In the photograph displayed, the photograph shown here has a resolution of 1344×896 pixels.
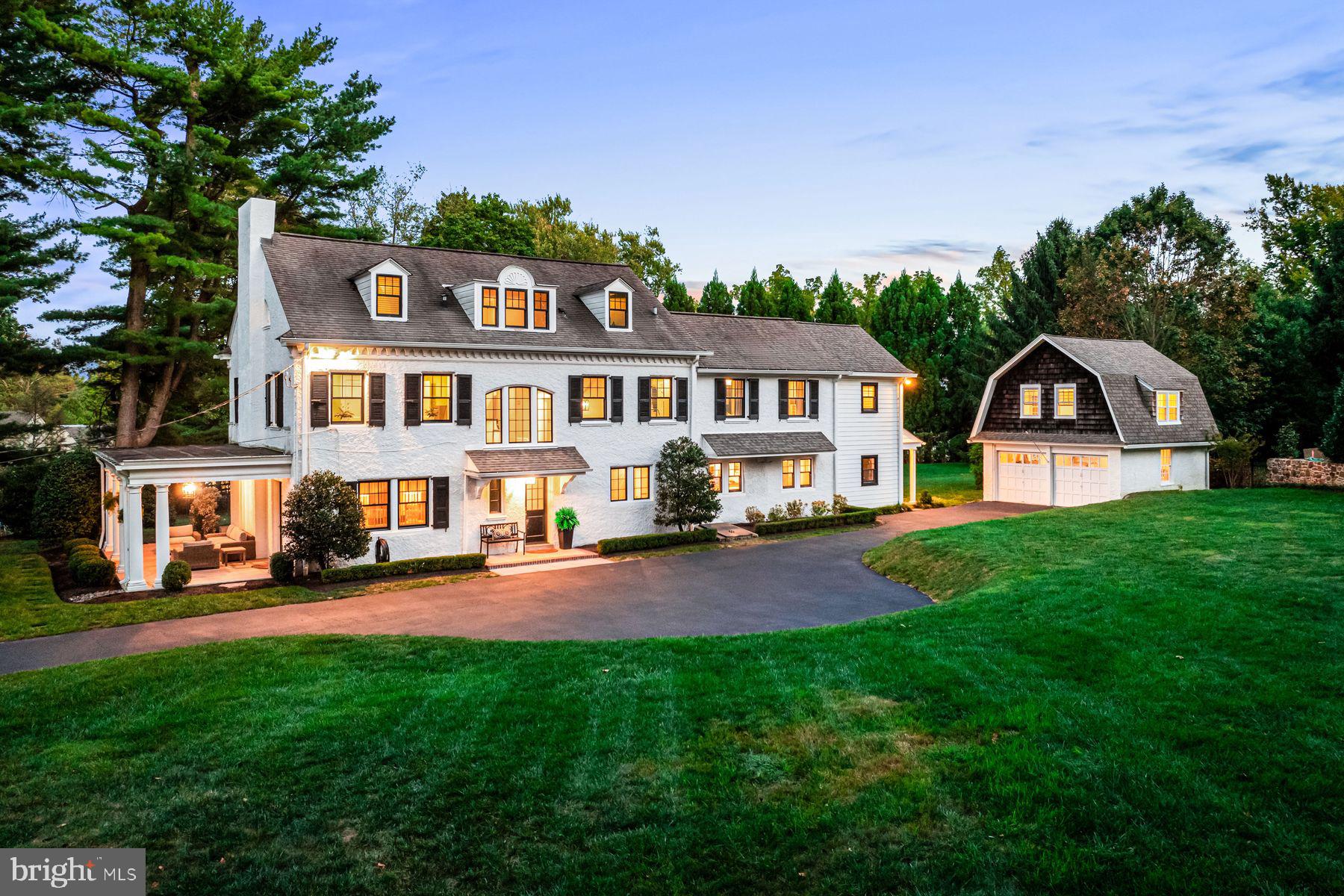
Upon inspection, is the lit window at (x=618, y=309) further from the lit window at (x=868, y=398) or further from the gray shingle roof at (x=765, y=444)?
the lit window at (x=868, y=398)

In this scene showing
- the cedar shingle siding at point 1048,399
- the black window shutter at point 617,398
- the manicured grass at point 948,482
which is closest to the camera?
the black window shutter at point 617,398

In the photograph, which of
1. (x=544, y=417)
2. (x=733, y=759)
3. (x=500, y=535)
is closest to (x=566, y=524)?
(x=500, y=535)

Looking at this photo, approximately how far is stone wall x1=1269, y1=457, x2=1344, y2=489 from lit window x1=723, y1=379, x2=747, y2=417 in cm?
1989

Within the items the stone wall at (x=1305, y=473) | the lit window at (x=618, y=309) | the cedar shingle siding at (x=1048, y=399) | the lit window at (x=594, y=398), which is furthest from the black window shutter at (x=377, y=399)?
the stone wall at (x=1305, y=473)

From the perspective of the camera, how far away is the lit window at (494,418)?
885 inches

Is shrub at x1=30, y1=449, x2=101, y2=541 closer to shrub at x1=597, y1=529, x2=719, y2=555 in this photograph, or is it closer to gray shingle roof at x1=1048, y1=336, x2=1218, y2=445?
shrub at x1=597, y1=529, x2=719, y2=555

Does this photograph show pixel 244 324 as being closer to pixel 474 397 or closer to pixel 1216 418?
pixel 474 397

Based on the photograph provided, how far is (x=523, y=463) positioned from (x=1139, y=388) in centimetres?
2284

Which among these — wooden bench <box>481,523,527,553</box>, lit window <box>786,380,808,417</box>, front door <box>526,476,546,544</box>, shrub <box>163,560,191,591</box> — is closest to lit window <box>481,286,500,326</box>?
front door <box>526,476,546,544</box>

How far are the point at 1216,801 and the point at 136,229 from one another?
32221 millimetres

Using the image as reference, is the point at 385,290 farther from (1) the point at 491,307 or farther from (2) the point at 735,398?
(2) the point at 735,398

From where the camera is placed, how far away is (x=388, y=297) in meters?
21.5

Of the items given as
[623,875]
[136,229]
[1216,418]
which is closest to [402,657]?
[623,875]

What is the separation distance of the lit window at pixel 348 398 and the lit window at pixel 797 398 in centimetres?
1494
